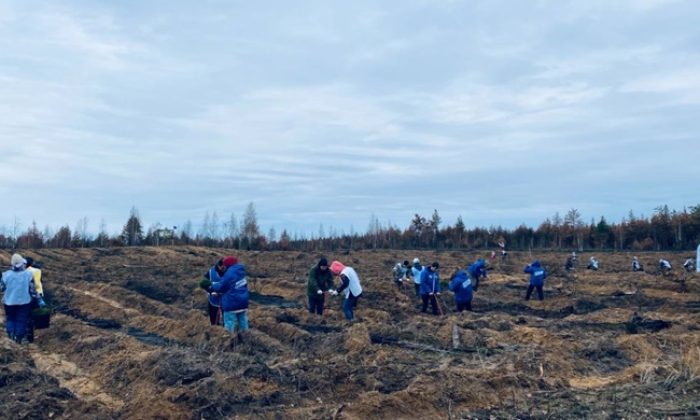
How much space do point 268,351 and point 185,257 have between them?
2874 cm

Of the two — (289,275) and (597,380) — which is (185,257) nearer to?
(289,275)

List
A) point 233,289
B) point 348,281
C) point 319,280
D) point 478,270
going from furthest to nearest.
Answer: point 478,270, point 319,280, point 348,281, point 233,289

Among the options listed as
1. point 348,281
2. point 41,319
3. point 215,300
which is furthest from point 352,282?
point 41,319

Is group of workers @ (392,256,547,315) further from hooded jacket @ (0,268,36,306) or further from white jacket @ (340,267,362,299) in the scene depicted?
hooded jacket @ (0,268,36,306)

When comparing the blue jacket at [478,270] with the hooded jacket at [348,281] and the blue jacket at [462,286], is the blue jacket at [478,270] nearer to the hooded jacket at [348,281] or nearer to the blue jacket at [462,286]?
the blue jacket at [462,286]

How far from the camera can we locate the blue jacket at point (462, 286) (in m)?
17.5

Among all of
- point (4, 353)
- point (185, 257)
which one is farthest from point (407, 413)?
point (185, 257)

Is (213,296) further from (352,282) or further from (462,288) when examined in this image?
(462,288)

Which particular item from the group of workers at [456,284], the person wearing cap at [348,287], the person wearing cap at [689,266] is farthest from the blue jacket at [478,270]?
the person wearing cap at [689,266]

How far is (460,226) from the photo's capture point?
55.2m

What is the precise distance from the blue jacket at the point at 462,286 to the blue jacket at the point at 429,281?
956mm

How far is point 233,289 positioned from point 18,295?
12.2 ft

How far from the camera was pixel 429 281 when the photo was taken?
18.7 meters

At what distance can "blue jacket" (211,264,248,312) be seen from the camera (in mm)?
11680
